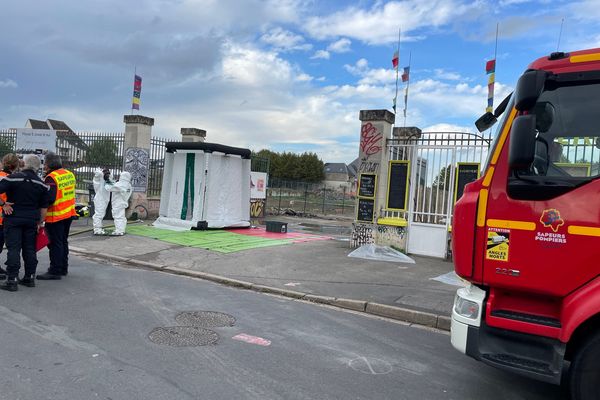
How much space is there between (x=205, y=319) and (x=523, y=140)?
4.12 meters

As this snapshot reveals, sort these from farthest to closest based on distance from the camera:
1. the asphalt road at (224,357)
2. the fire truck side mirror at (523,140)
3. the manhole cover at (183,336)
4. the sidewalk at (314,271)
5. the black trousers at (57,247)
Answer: the black trousers at (57,247)
the sidewalk at (314,271)
the manhole cover at (183,336)
the asphalt road at (224,357)
the fire truck side mirror at (523,140)

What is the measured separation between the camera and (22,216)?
6.54 meters

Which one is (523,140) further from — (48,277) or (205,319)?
(48,277)

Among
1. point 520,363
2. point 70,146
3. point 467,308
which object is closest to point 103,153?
point 70,146

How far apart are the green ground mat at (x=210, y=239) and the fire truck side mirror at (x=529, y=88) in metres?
8.19

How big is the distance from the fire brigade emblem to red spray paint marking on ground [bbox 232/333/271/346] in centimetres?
296

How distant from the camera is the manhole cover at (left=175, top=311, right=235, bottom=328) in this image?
17.9 feet

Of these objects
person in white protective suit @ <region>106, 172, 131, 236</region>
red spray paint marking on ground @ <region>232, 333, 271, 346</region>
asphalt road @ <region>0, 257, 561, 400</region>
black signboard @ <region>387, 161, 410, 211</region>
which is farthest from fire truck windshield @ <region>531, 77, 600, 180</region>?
person in white protective suit @ <region>106, 172, 131, 236</region>

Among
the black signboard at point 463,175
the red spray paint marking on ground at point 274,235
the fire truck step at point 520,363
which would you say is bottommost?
the red spray paint marking on ground at point 274,235

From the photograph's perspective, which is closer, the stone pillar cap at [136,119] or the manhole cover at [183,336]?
the manhole cover at [183,336]

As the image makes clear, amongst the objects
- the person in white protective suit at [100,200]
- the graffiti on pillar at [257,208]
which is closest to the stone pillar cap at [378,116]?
the person in white protective suit at [100,200]

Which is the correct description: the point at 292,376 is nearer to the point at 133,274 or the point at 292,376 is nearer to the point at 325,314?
the point at 325,314

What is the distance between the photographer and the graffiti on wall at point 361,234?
11.5 m

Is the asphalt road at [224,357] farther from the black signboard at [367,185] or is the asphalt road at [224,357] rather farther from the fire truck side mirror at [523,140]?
the black signboard at [367,185]
